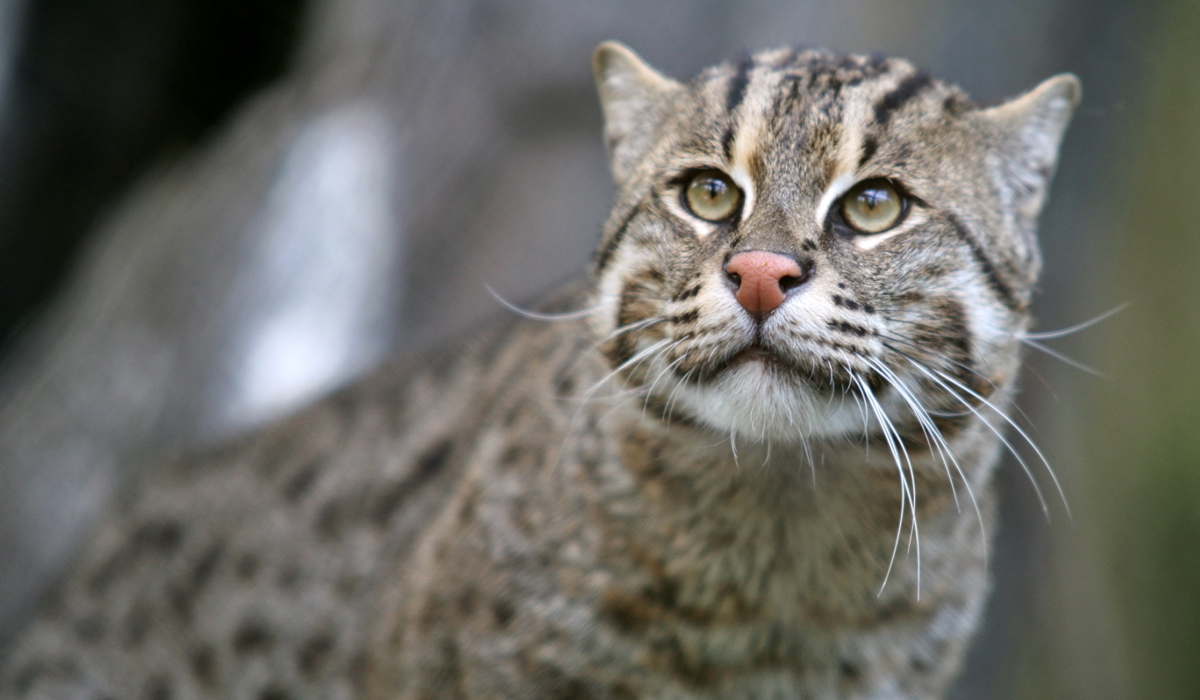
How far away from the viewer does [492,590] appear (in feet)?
12.9

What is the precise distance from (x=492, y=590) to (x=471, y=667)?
289 millimetres

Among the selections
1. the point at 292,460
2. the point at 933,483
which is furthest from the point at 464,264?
the point at 933,483

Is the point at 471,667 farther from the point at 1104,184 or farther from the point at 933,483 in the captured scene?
the point at 1104,184

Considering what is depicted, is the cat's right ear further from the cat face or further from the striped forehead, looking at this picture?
the striped forehead

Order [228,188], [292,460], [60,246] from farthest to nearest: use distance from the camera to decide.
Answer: [60,246]
[228,188]
[292,460]

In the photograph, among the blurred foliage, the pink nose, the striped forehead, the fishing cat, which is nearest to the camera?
the pink nose

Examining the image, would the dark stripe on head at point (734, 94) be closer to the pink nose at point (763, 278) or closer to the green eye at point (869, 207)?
the green eye at point (869, 207)

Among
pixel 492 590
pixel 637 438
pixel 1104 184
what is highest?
pixel 637 438

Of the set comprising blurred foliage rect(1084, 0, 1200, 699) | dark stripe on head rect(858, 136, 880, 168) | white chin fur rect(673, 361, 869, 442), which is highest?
dark stripe on head rect(858, 136, 880, 168)

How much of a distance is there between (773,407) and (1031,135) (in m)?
1.43

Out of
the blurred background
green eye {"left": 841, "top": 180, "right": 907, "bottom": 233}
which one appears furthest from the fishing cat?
the blurred background

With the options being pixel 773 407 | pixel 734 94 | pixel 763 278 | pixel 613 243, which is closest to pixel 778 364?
pixel 773 407

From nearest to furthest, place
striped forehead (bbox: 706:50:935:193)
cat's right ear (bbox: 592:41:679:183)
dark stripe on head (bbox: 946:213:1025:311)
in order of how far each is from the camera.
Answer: striped forehead (bbox: 706:50:935:193) → dark stripe on head (bbox: 946:213:1025:311) → cat's right ear (bbox: 592:41:679:183)

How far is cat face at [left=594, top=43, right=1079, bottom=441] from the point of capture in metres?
3.04
